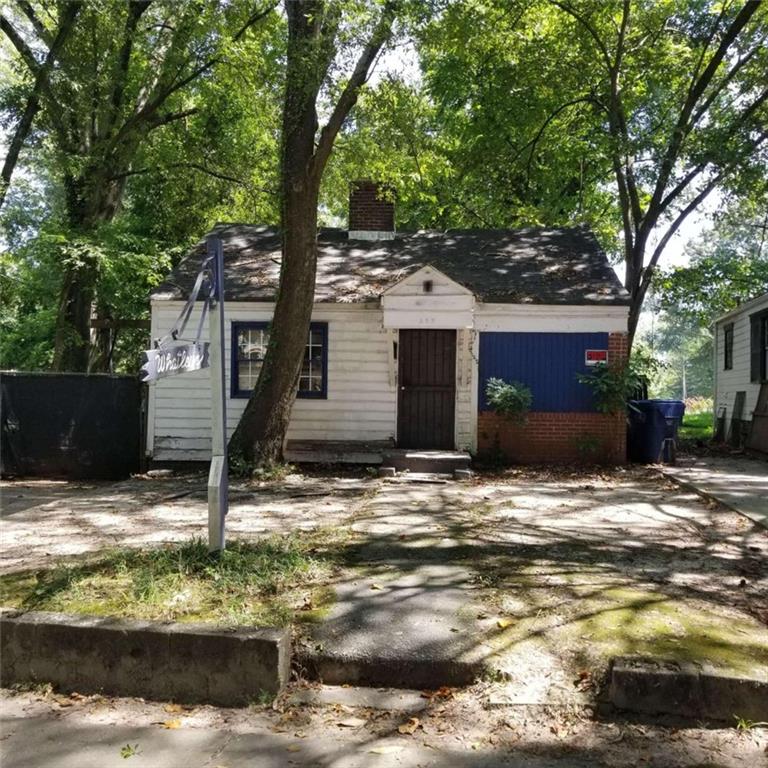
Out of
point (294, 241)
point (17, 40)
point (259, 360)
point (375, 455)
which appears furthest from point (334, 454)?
point (17, 40)

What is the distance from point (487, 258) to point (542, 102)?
523 centimetres

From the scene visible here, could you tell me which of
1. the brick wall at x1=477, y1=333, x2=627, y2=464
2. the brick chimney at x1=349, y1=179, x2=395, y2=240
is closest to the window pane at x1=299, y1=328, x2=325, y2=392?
the brick wall at x1=477, y1=333, x2=627, y2=464

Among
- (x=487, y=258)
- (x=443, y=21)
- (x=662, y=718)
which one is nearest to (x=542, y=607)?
(x=662, y=718)

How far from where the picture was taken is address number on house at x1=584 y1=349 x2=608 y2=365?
12438mm

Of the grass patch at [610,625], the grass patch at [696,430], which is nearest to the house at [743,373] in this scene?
the grass patch at [696,430]

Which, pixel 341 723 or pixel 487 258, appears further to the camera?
pixel 487 258

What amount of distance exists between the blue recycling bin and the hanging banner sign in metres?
9.73

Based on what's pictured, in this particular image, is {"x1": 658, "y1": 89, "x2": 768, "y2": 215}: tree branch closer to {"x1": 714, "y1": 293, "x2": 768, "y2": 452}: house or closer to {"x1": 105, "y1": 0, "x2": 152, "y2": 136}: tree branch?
{"x1": 714, "y1": 293, "x2": 768, "y2": 452}: house

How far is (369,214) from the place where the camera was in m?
15.7

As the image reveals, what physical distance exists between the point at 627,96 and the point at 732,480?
1092cm

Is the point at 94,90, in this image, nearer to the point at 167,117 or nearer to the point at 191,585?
the point at 167,117

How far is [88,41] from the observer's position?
16672 mm

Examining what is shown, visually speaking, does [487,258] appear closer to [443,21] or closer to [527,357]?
[527,357]

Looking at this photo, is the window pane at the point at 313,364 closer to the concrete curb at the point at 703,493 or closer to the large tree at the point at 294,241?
the large tree at the point at 294,241
